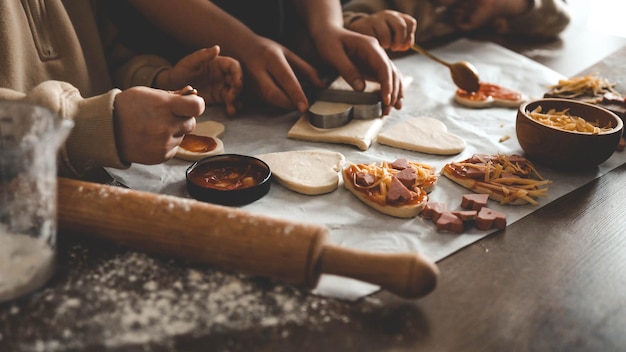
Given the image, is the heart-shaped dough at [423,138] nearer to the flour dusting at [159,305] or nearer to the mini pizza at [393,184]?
the mini pizza at [393,184]

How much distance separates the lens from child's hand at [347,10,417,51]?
1656 mm

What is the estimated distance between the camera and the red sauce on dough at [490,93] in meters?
1.61

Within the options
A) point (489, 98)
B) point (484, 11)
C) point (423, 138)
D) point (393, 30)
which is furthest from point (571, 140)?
point (484, 11)

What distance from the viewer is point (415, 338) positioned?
0.80 m

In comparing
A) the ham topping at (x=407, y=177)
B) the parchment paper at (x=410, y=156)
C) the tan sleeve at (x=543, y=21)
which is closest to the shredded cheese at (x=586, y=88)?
the parchment paper at (x=410, y=156)

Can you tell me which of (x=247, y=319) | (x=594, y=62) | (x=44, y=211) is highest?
(x=44, y=211)

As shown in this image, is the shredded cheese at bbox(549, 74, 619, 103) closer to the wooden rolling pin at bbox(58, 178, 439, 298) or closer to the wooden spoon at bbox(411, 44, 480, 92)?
the wooden spoon at bbox(411, 44, 480, 92)

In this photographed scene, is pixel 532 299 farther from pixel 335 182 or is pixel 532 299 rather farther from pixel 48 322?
pixel 48 322

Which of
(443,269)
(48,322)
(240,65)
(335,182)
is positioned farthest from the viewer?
(240,65)

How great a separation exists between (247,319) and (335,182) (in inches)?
17.3

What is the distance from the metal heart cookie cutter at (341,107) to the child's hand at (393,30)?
0.82ft

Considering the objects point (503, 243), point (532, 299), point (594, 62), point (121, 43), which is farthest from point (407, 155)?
point (594, 62)

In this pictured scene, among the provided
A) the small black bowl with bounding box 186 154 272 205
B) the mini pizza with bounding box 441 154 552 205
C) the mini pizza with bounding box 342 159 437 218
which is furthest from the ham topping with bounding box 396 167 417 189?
the small black bowl with bounding box 186 154 272 205

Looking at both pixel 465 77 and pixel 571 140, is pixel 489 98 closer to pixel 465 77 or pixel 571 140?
pixel 465 77
